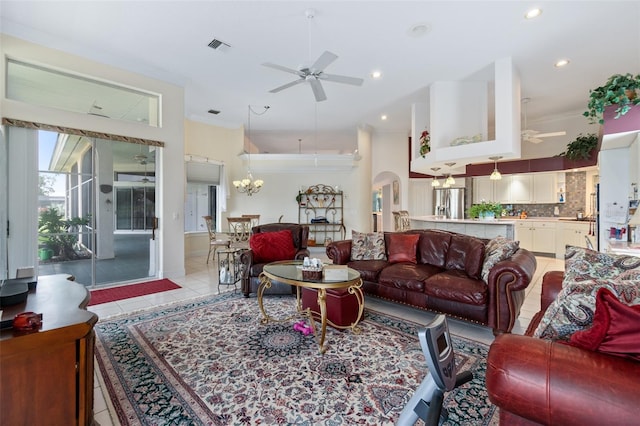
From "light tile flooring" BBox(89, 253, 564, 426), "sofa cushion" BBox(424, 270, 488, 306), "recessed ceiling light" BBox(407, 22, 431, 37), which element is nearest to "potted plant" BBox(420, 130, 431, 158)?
"recessed ceiling light" BBox(407, 22, 431, 37)

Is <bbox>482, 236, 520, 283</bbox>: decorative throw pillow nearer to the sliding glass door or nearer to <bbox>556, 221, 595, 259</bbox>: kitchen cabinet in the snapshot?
<bbox>556, 221, 595, 259</bbox>: kitchen cabinet

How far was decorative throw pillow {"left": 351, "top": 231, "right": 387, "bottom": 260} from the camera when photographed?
13.2ft

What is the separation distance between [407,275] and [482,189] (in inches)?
264

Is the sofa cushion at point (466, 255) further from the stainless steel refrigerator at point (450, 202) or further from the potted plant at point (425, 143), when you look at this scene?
the stainless steel refrigerator at point (450, 202)

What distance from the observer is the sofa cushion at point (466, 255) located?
10.7ft

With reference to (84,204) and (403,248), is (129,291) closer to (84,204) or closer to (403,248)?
(84,204)

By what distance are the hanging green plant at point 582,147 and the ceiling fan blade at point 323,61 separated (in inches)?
263

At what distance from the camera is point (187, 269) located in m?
5.87

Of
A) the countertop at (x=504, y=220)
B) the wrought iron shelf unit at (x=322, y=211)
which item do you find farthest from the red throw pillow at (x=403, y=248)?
the wrought iron shelf unit at (x=322, y=211)

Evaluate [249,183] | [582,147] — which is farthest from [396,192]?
[249,183]

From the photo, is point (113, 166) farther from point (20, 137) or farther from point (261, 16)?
point (261, 16)

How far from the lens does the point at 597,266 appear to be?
1.96m

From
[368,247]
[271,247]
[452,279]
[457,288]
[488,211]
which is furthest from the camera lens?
[488,211]

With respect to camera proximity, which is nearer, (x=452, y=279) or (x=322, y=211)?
(x=452, y=279)
